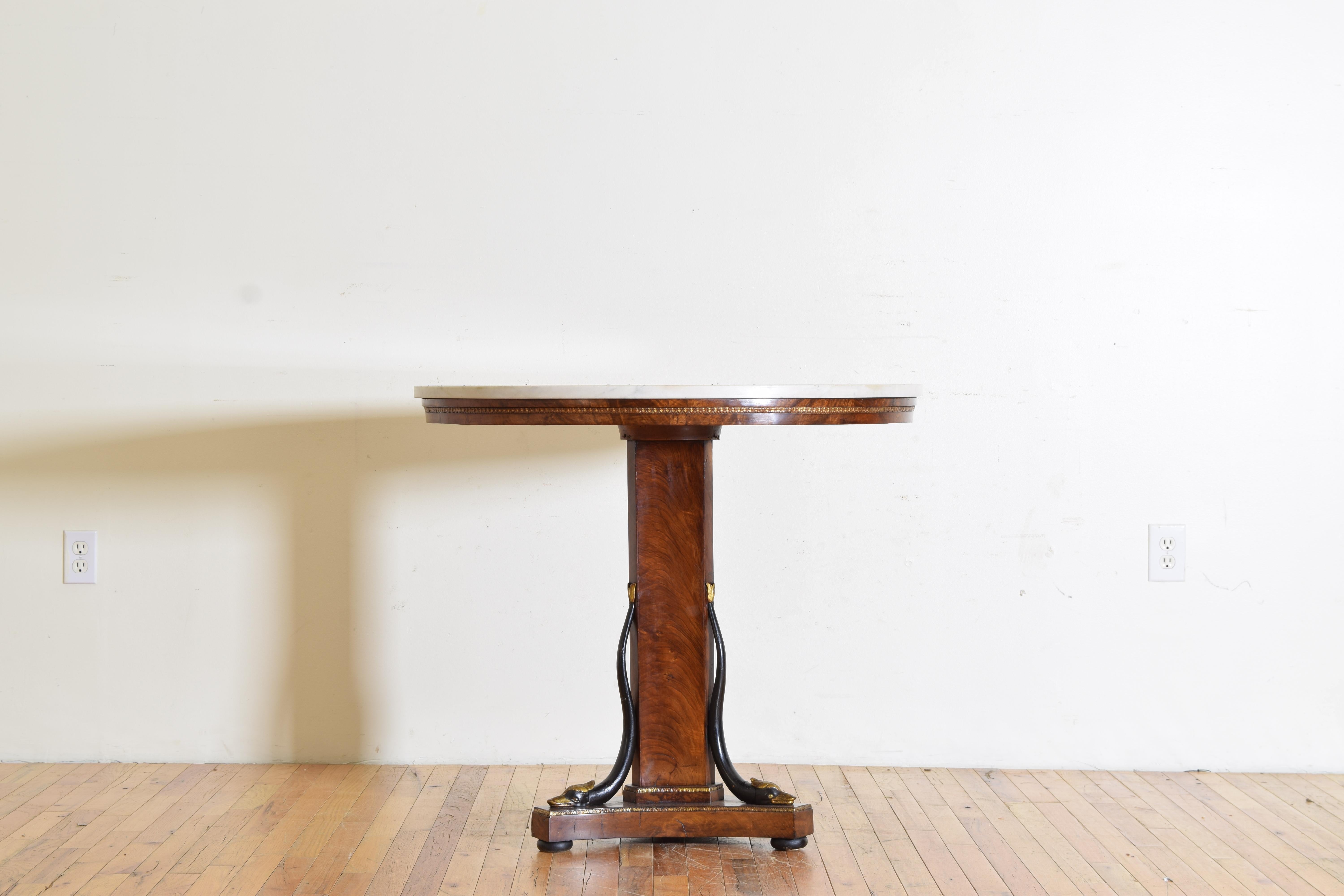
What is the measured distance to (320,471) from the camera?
219 centimetres

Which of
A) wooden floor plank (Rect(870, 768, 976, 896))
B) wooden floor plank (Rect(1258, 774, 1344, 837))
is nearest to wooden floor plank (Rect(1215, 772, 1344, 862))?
wooden floor plank (Rect(1258, 774, 1344, 837))

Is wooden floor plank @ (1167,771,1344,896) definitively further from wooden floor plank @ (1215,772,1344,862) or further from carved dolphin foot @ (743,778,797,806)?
carved dolphin foot @ (743,778,797,806)

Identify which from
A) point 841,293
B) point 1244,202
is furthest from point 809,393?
point 1244,202

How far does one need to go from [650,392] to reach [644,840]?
2.47ft

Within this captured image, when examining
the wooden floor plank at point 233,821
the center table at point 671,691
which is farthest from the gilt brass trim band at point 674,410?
the wooden floor plank at point 233,821

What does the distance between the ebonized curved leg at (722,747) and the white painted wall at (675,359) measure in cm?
46

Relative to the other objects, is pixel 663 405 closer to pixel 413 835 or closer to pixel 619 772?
pixel 619 772

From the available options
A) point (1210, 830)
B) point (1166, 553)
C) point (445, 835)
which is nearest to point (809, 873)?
point (445, 835)

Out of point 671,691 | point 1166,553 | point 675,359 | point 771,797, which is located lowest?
point 771,797

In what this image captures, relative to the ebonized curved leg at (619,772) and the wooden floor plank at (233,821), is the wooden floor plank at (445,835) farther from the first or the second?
the wooden floor plank at (233,821)

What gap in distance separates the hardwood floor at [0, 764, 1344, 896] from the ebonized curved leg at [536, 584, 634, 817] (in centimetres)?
8

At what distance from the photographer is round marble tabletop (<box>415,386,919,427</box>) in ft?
4.75

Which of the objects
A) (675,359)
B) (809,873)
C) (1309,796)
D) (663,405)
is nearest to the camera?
(663,405)

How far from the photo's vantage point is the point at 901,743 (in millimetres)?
2174
